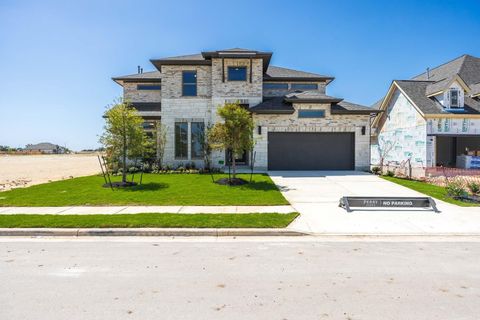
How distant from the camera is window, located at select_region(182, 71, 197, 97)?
1933 cm

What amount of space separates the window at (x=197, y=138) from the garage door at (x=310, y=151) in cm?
511

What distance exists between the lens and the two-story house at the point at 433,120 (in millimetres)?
16453

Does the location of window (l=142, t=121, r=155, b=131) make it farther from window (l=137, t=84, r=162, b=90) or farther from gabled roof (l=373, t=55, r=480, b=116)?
gabled roof (l=373, t=55, r=480, b=116)

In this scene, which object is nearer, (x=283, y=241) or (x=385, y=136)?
(x=283, y=241)

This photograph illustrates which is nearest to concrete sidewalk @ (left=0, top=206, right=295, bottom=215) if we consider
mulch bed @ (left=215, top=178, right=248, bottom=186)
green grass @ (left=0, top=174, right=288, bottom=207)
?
green grass @ (left=0, top=174, right=288, bottom=207)

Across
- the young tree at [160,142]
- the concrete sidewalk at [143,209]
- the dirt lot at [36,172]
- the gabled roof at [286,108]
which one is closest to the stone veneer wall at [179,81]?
the young tree at [160,142]

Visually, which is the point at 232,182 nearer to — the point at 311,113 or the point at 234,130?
the point at 234,130

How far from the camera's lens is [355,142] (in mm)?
18406

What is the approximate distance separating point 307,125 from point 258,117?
3545 millimetres
